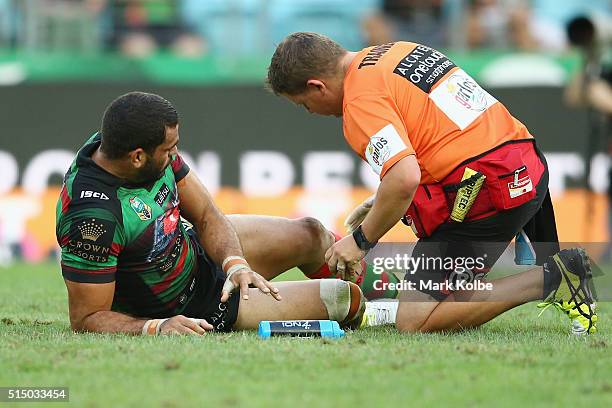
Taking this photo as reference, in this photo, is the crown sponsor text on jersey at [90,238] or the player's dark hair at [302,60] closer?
the crown sponsor text on jersey at [90,238]

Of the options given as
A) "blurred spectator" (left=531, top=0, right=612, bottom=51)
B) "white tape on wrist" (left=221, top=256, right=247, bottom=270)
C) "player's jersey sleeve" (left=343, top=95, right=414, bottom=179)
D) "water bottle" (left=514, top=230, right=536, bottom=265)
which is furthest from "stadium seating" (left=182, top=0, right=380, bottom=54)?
"player's jersey sleeve" (left=343, top=95, right=414, bottom=179)

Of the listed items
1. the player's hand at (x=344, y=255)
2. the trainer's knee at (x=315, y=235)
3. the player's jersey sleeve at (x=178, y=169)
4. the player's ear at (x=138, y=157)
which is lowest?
the trainer's knee at (x=315, y=235)

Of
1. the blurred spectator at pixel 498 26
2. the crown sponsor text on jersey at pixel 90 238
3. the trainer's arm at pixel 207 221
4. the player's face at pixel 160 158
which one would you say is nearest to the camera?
the crown sponsor text on jersey at pixel 90 238

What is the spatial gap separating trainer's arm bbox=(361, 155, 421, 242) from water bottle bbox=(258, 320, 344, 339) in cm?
61

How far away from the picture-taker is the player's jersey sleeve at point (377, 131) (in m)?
5.32

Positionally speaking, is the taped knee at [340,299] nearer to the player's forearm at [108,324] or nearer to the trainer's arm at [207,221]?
the trainer's arm at [207,221]

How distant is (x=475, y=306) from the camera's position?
5797 mm

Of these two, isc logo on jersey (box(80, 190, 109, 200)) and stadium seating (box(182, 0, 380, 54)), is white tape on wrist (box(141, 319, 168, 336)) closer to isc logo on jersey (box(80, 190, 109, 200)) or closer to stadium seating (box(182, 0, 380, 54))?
isc logo on jersey (box(80, 190, 109, 200))

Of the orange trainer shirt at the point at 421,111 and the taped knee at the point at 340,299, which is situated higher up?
the orange trainer shirt at the point at 421,111

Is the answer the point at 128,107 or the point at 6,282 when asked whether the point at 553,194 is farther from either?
the point at 128,107

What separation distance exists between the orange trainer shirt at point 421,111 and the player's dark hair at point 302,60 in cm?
13

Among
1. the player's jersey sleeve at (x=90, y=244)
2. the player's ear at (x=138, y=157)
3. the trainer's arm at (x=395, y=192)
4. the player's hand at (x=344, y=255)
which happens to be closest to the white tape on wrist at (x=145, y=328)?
the player's jersey sleeve at (x=90, y=244)

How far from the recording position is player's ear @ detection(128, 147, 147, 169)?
5.36 m

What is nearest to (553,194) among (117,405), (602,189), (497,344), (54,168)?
(602,189)
